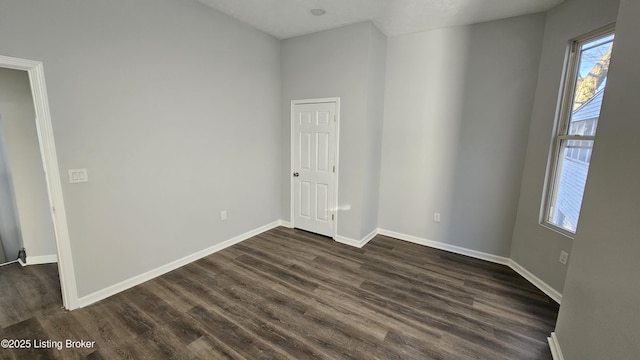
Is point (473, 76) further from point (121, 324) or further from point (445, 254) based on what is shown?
point (121, 324)

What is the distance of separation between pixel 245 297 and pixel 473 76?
3.69 m

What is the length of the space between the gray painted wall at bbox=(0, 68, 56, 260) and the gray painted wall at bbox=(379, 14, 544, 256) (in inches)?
174

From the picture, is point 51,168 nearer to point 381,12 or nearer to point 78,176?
point 78,176

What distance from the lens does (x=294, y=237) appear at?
3885 mm

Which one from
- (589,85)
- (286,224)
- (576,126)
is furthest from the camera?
(286,224)

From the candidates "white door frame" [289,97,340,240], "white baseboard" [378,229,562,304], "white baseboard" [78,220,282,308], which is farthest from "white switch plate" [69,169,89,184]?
"white baseboard" [378,229,562,304]

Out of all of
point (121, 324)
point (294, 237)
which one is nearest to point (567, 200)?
point (294, 237)

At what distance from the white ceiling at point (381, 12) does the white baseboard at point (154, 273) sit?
9.76ft

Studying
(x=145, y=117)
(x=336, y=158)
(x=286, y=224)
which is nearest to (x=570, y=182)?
(x=336, y=158)

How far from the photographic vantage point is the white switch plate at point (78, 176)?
2105 millimetres

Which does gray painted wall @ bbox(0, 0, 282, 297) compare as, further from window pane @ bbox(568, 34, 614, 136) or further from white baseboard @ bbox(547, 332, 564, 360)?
window pane @ bbox(568, 34, 614, 136)

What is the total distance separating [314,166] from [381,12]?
7.12 ft

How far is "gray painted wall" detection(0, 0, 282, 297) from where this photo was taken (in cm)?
202

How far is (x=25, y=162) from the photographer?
111 inches
